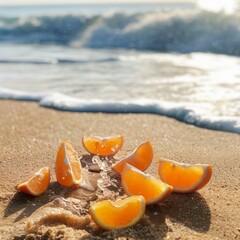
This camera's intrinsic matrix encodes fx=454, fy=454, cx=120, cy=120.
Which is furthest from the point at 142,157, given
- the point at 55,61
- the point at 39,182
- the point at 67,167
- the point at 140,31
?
the point at 140,31

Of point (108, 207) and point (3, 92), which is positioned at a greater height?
point (108, 207)

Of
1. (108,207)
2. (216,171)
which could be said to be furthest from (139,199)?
(216,171)

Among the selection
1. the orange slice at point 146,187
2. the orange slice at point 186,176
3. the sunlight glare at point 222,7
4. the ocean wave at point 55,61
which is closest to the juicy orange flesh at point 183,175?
the orange slice at point 186,176

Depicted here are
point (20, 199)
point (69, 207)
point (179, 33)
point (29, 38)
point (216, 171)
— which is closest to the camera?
point (69, 207)

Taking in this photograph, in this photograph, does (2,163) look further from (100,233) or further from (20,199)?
(100,233)

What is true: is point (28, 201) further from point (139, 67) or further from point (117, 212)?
point (139, 67)

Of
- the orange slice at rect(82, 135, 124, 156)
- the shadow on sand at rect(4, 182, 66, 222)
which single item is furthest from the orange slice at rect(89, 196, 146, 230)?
the orange slice at rect(82, 135, 124, 156)

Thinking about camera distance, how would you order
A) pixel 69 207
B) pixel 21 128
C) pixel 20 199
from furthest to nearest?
pixel 21 128 → pixel 20 199 → pixel 69 207
